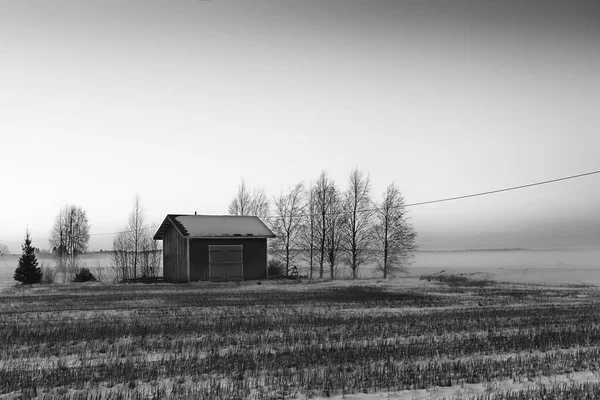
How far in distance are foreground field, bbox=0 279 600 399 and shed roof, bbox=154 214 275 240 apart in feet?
80.1

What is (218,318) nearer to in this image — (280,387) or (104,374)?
(104,374)

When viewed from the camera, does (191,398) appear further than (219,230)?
No

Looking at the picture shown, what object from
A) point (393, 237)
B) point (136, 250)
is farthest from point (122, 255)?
point (393, 237)

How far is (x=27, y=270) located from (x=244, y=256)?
71.9ft

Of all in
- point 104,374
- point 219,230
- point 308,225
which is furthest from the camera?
point 308,225

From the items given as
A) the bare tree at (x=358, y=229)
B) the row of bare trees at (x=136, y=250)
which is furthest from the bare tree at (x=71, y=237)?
the bare tree at (x=358, y=229)

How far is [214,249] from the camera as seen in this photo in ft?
143

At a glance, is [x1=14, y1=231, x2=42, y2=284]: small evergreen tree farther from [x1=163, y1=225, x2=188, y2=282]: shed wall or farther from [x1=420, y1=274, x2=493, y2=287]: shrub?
[x1=420, y1=274, x2=493, y2=287]: shrub

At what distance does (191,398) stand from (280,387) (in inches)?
53.3

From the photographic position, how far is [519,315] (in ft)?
57.4

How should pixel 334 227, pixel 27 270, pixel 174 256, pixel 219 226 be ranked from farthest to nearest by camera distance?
pixel 334 227, pixel 27 270, pixel 174 256, pixel 219 226

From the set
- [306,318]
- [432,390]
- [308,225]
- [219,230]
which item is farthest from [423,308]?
[308,225]

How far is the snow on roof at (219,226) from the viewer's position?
4356cm

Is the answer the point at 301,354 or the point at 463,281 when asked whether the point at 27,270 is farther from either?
the point at 301,354
